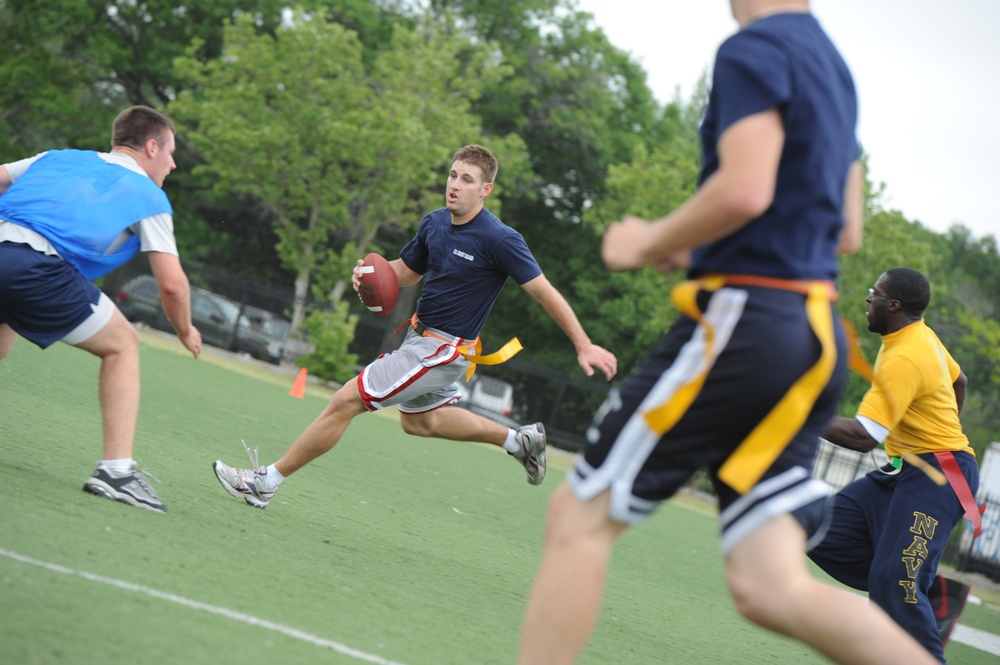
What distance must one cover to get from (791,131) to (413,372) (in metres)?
4.16

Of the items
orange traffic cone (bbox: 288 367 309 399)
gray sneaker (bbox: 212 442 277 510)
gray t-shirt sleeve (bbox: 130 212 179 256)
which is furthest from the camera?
orange traffic cone (bbox: 288 367 309 399)

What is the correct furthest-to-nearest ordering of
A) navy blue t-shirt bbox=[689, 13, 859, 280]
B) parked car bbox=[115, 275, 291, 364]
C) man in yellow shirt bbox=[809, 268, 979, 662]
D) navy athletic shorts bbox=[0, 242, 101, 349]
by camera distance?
parked car bbox=[115, 275, 291, 364]
man in yellow shirt bbox=[809, 268, 979, 662]
navy athletic shorts bbox=[0, 242, 101, 349]
navy blue t-shirt bbox=[689, 13, 859, 280]

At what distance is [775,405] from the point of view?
10.4 ft

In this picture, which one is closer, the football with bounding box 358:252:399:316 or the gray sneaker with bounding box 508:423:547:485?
the football with bounding box 358:252:399:316

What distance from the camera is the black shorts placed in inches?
123

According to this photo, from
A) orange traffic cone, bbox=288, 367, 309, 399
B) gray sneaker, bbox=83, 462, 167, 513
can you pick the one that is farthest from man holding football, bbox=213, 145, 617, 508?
orange traffic cone, bbox=288, 367, 309, 399

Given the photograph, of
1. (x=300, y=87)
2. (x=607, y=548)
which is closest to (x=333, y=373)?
(x=300, y=87)

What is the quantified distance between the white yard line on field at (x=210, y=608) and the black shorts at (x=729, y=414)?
120cm

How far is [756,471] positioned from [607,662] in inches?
84.5

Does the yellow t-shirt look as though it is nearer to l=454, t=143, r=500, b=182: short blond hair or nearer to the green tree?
l=454, t=143, r=500, b=182: short blond hair

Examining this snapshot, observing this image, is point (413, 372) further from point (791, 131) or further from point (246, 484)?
point (791, 131)

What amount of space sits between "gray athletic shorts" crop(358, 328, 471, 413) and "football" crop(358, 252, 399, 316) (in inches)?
14.3

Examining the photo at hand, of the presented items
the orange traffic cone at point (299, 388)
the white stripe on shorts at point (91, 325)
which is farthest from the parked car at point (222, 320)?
the white stripe on shorts at point (91, 325)

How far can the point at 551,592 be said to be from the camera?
314 cm
